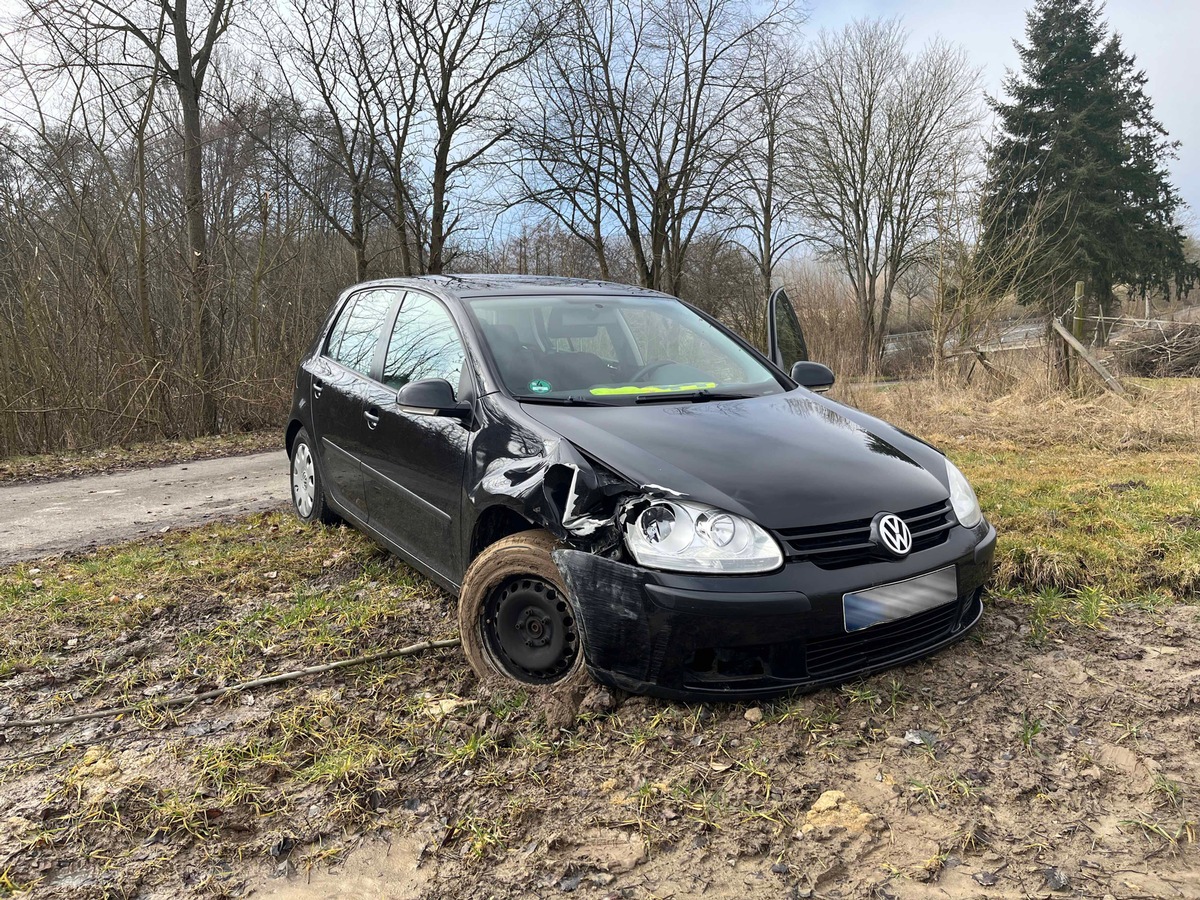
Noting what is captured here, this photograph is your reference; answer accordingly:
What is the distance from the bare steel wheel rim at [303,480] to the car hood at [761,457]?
2576mm

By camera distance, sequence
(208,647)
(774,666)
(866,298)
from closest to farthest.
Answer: (774,666)
(208,647)
(866,298)

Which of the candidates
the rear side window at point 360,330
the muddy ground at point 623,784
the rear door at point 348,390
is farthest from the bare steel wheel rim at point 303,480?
the muddy ground at point 623,784

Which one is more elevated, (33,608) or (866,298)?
(866,298)

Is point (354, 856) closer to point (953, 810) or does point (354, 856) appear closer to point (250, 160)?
point (953, 810)

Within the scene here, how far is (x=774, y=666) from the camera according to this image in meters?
2.62

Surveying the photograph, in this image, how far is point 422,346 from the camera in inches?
159

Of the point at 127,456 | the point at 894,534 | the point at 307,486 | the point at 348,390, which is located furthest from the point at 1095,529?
the point at 127,456

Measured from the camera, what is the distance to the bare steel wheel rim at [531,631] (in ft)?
9.35

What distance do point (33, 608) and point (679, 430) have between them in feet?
11.5

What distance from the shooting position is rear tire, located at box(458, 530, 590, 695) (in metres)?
2.83

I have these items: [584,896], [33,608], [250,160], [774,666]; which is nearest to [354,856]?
[584,896]

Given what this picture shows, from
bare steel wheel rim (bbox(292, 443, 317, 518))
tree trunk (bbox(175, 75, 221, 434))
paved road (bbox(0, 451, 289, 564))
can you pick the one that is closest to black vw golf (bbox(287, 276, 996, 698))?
bare steel wheel rim (bbox(292, 443, 317, 518))

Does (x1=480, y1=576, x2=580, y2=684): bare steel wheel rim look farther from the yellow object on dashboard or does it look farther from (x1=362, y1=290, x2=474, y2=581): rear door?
the yellow object on dashboard

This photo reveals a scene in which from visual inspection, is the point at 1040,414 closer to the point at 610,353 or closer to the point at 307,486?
the point at 610,353
